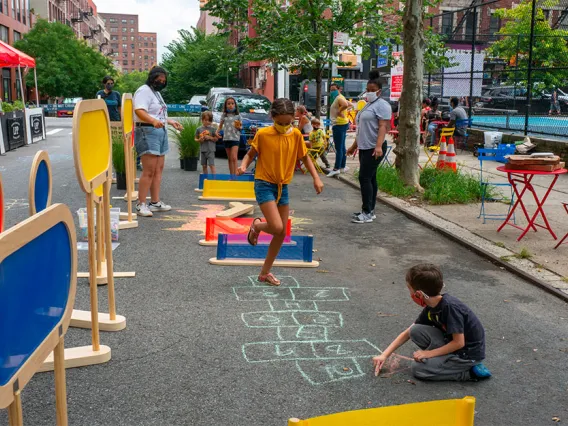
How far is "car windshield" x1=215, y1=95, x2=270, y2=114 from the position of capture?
18792 millimetres

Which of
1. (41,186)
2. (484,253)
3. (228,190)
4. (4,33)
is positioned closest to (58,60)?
(4,33)

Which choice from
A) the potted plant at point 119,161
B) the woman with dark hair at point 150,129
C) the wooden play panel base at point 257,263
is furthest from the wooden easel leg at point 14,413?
the potted plant at point 119,161

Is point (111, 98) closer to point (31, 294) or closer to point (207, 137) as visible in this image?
point (207, 137)

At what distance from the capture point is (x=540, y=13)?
18.7 metres

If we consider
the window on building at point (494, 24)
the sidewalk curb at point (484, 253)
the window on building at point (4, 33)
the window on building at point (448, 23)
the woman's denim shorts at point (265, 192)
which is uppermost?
the window on building at point (4, 33)

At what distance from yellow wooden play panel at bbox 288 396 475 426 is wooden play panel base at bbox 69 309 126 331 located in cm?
264

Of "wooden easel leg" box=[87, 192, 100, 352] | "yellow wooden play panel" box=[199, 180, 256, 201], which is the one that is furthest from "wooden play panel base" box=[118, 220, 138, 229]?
"wooden easel leg" box=[87, 192, 100, 352]

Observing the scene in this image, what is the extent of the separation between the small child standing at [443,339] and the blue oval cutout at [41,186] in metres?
2.36

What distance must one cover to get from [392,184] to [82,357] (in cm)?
861

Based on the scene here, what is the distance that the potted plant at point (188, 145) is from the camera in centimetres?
1481

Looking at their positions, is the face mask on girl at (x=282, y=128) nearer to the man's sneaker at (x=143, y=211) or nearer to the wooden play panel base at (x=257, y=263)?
the wooden play panel base at (x=257, y=263)

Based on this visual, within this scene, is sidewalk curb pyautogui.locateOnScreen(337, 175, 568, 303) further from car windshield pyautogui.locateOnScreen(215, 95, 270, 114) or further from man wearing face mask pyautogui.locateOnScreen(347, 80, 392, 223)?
car windshield pyautogui.locateOnScreen(215, 95, 270, 114)

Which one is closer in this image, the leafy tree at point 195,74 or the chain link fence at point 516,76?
the chain link fence at point 516,76

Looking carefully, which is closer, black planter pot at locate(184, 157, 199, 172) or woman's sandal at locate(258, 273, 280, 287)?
woman's sandal at locate(258, 273, 280, 287)
